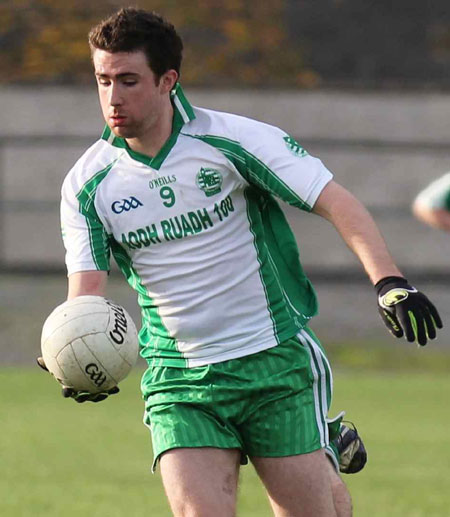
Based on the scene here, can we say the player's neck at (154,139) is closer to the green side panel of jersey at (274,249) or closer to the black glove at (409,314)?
the green side panel of jersey at (274,249)

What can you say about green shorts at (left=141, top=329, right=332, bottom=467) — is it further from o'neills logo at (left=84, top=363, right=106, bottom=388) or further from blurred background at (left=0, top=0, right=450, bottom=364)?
blurred background at (left=0, top=0, right=450, bottom=364)

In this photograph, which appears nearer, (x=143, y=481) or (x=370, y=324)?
(x=143, y=481)

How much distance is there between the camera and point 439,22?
23.8m

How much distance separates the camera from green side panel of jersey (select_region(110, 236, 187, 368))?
19.2 ft

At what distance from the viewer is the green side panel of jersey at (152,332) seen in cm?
587

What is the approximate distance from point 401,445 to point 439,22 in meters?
12.6

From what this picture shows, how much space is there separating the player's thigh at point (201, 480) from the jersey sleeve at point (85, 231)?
82 centimetres

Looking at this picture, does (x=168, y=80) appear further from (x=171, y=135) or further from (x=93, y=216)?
(x=93, y=216)

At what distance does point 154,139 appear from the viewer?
5840 millimetres

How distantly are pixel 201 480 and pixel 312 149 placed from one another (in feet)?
59.4

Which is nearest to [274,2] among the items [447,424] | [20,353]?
[20,353]

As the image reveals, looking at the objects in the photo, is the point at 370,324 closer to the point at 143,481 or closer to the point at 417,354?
the point at 417,354

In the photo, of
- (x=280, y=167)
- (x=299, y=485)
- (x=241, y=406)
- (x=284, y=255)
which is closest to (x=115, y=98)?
(x=280, y=167)

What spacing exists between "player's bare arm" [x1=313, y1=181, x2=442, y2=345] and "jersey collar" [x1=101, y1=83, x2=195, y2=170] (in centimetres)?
66
